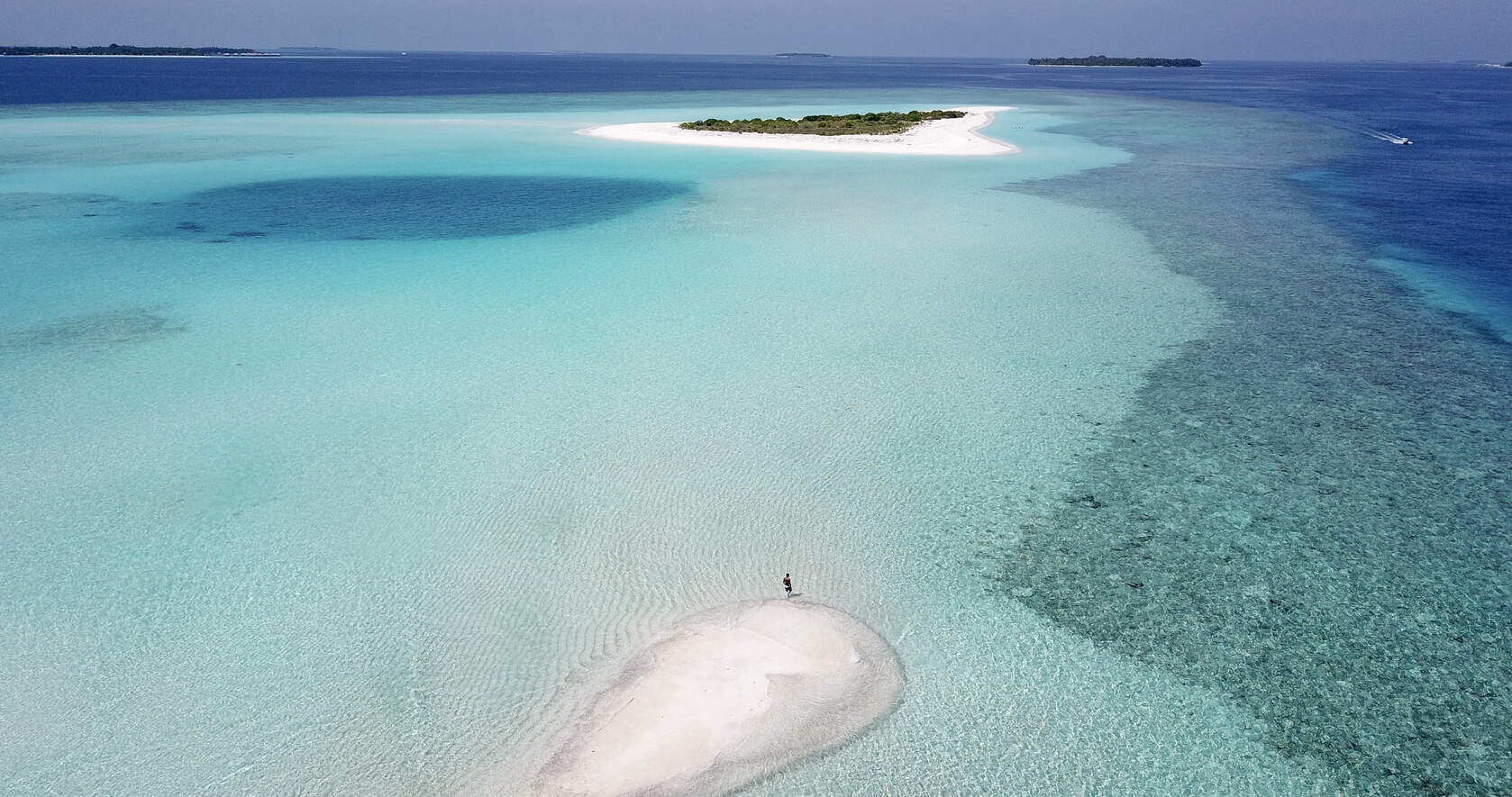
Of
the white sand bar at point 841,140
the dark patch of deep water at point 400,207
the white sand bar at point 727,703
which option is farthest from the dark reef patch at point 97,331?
the white sand bar at point 841,140

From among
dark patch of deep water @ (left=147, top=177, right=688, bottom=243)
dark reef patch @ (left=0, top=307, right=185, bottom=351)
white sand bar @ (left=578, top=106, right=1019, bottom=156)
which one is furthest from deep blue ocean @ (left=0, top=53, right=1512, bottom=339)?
dark reef patch @ (left=0, top=307, right=185, bottom=351)

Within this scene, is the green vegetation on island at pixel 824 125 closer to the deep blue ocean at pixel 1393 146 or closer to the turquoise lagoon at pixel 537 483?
the deep blue ocean at pixel 1393 146

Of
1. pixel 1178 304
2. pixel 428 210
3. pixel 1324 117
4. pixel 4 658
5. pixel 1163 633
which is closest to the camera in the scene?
pixel 4 658

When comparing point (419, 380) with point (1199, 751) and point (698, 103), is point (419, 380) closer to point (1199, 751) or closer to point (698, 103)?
point (1199, 751)

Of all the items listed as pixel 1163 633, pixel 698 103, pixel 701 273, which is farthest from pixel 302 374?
pixel 698 103

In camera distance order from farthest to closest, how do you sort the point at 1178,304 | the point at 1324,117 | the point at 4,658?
the point at 1324,117, the point at 1178,304, the point at 4,658

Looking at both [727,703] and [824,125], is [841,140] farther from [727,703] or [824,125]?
[727,703]

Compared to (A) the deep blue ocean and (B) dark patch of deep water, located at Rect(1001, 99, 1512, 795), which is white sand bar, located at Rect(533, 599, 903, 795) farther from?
(A) the deep blue ocean
